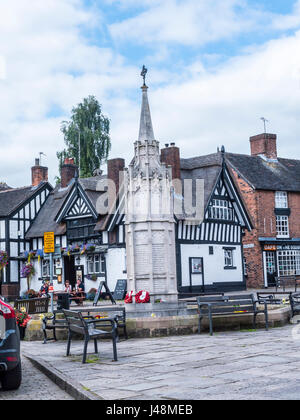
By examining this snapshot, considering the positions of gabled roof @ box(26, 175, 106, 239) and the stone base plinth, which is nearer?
the stone base plinth

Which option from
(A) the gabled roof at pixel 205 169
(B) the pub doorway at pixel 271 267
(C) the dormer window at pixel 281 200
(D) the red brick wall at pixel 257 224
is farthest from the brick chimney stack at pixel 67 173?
(B) the pub doorway at pixel 271 267

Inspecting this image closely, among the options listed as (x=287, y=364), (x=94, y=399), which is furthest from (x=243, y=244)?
(x=94, y=399)

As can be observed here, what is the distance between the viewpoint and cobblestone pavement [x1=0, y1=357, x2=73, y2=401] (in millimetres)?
7211

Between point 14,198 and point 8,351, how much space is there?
33454 mm

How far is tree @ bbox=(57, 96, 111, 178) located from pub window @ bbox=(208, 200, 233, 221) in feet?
57.7

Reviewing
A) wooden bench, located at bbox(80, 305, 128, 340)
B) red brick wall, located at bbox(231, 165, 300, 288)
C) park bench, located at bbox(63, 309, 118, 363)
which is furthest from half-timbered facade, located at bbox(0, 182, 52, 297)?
park bench, located at bbox(63, 309, 118, 363)

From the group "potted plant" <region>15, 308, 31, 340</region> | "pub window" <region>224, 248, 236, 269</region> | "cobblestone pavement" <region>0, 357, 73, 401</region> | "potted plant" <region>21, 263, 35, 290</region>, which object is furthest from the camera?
"potted plant" <region>21, 263, 35, 290</region>

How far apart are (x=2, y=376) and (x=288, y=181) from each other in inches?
1306

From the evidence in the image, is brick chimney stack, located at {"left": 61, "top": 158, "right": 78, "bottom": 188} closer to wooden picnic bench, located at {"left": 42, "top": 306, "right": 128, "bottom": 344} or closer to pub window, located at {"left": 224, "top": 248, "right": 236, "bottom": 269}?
pub window, located at {"left": 224, "top": 248, "right": 236, "bottom": 269}

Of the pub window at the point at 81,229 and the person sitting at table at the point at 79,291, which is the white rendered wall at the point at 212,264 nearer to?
the person sitting at table at the point at 79,291

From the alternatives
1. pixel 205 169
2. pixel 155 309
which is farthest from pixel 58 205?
pixel 155 309

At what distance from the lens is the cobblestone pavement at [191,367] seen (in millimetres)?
6543
